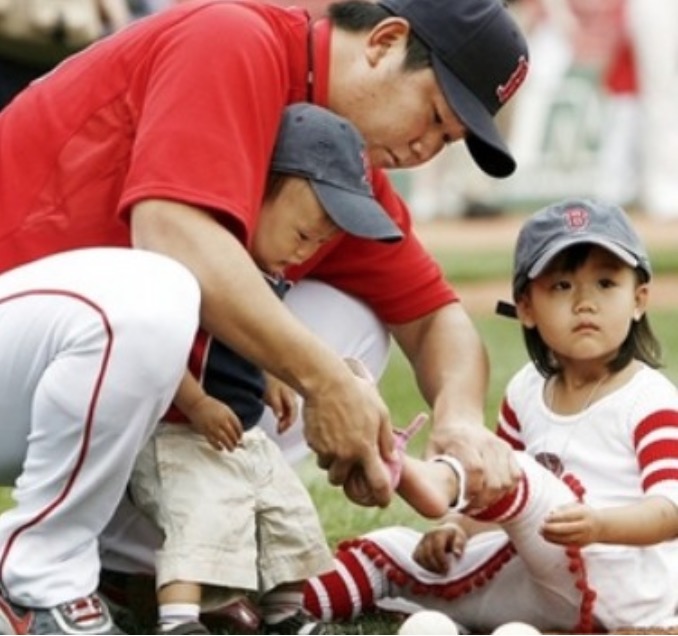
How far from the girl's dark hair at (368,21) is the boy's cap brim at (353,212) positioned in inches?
10.7

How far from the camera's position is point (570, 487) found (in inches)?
185

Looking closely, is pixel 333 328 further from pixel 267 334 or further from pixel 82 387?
pixel 82 387

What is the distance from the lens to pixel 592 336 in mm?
4766

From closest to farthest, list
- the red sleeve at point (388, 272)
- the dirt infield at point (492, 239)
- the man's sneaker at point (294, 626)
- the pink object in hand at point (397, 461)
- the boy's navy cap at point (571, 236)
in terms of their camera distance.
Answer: the pink object in hand at point (397, 461) → the man's sneaker at point (294, 626) → the boy's navy cap at point (571, 236) → the red sleeve at point (388, 272) → the dirt infield at point (492, 239)

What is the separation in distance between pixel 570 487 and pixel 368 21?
911mm

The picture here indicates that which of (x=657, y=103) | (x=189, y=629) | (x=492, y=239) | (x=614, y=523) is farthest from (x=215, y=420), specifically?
(x=657, y=103)

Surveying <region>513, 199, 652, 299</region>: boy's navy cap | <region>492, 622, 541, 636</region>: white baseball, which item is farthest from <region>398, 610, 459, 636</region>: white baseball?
<region>513, 199, 652, 299</region>: boy's navy cap

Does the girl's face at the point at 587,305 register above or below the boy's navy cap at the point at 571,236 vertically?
below

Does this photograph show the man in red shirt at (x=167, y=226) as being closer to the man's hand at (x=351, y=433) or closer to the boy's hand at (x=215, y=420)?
the man's hand at (x=351, y=433)

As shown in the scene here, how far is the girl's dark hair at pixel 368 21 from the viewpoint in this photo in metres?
4.55

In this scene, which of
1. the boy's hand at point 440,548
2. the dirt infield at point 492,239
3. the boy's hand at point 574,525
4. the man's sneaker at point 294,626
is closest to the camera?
the boy's hand at point 574,525

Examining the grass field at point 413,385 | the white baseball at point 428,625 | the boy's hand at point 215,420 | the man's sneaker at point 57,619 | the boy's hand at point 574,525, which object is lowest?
the grass field at point 413,385

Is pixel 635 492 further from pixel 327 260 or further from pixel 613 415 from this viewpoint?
pixel 327 260

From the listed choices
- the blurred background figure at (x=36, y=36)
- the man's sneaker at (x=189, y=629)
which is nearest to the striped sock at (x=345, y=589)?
the man's sneaker at (x=189, y=629)
